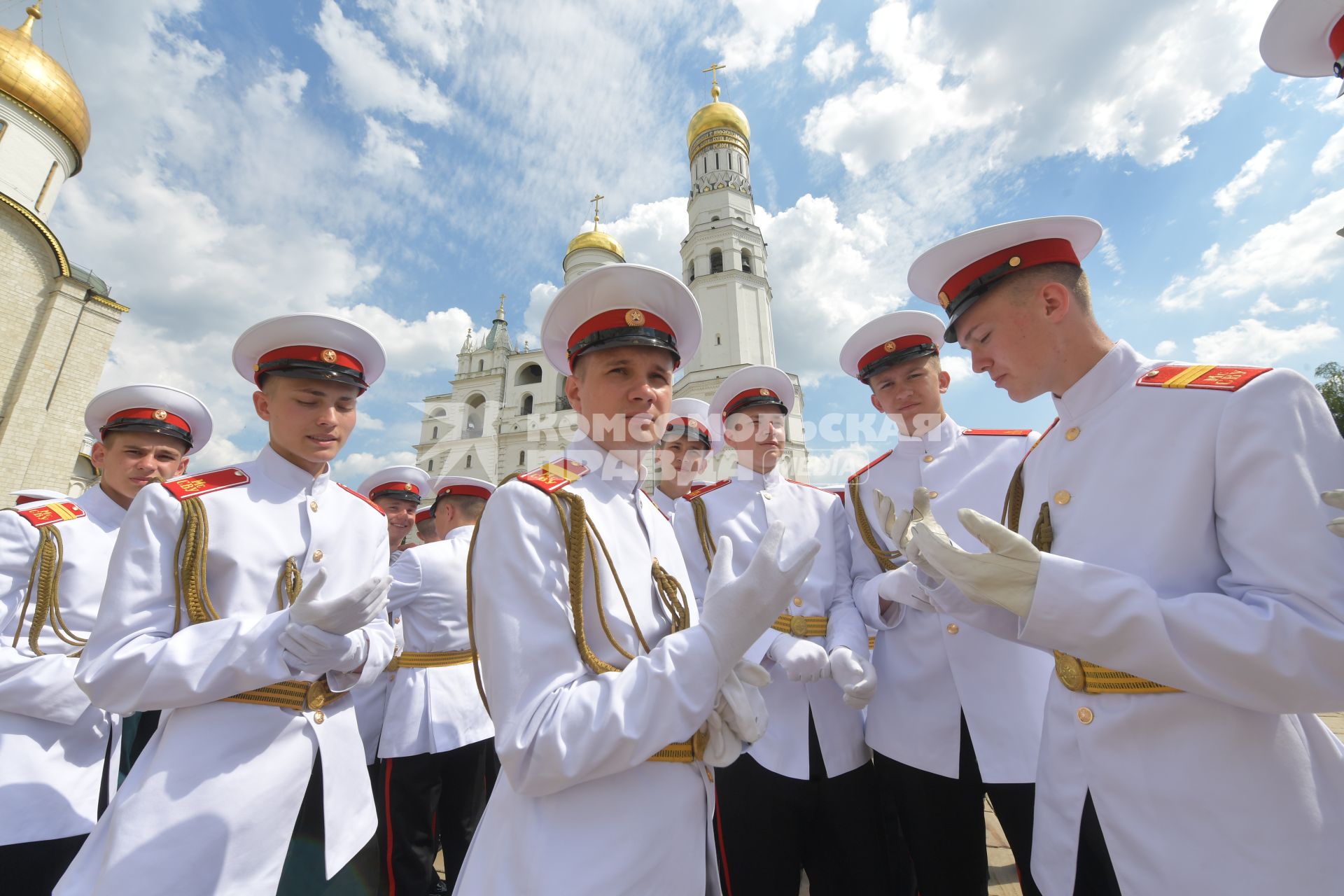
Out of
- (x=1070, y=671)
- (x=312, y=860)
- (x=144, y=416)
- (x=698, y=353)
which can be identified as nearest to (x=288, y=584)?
(x=312, y=860)

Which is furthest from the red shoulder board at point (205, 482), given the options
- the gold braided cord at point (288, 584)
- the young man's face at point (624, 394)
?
the young man's face at point (624, 394)

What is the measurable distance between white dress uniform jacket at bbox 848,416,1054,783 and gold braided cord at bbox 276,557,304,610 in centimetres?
264

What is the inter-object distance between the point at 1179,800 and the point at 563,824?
1683 mm

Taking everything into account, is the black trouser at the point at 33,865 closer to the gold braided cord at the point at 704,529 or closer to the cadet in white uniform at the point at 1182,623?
the gold braided cord at the point at 704,529

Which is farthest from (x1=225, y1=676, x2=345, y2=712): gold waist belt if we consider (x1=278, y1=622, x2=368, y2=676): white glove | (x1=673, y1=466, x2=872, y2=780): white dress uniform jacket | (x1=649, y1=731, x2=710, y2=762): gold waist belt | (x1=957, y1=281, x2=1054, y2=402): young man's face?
(x1=957, y1=281, x2=1054, y2=402): young man's face

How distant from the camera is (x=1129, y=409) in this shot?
193cm

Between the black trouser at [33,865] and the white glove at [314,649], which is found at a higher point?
the white glove at [314,649]

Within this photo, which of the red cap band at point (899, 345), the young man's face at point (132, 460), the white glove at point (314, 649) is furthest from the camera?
the young man's face at point (132, 460)

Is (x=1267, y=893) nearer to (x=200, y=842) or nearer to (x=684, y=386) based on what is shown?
(x=200, y=842)

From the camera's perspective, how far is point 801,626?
3.23 metres

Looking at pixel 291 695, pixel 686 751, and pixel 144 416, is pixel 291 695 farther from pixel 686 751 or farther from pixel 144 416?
pixel 144 416

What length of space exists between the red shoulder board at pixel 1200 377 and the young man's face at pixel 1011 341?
31cm

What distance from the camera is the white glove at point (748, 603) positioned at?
61.9 inches

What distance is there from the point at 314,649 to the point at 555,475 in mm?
1120
